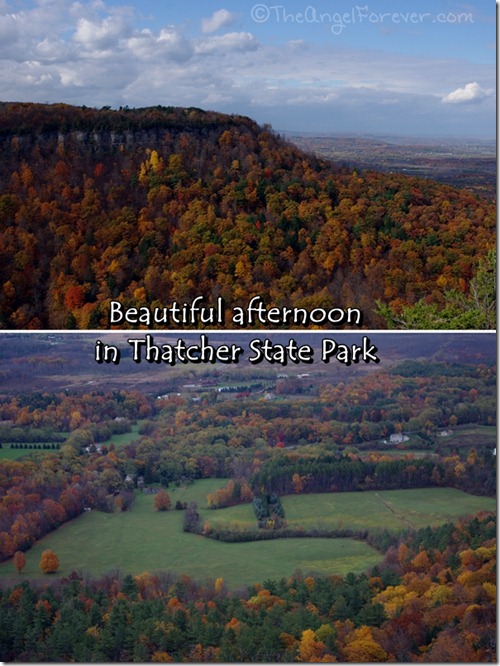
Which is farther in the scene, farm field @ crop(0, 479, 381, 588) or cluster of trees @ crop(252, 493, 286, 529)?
cluster of trees @ crop(252, 493, 286, 529)

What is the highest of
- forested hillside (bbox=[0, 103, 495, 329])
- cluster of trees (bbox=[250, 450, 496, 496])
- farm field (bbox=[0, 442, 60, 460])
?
forested hillside (bbox=[0, 103, 495, 329])

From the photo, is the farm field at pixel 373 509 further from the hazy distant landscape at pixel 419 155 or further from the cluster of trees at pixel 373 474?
the hazy distant landscape at pixel 419 155

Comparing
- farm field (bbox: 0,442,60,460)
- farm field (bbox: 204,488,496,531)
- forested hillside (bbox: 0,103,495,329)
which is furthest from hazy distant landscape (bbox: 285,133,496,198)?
farm field (bbox: 0,442,60,460)

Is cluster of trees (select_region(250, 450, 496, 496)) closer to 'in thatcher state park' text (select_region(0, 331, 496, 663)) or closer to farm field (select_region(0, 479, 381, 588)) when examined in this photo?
'in thatcher state park' text (select_region(0, 331, 496, 663))

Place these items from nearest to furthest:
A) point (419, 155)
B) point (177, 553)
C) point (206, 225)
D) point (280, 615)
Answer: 1. point (280, 615)
2. point (177, 553)
3. point (206, 225)
4. point (419, 155)

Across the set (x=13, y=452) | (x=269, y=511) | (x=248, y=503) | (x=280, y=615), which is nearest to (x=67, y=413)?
(x=13, y=452)

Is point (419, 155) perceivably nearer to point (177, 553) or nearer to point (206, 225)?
point (206, 225)

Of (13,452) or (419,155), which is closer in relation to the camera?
(13,452)

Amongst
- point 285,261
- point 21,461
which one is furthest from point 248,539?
point 285,261
